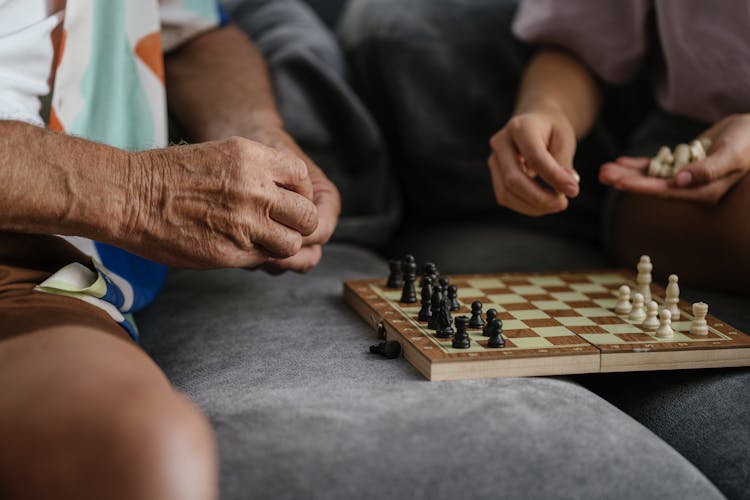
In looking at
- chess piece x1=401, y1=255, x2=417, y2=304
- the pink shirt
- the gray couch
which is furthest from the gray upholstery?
the pink shirt

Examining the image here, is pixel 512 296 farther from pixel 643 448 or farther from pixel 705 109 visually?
pixel 705 109

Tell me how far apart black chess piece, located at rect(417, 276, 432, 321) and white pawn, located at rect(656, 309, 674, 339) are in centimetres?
31

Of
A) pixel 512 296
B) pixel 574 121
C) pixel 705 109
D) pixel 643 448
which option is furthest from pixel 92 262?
pixel 705 109

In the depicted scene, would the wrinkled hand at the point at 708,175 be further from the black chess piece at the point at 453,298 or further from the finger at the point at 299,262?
the finger at the point at 299,262

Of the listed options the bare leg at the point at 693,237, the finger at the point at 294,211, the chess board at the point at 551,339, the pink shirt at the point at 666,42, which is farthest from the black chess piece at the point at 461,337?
the pink shirt at the point at 666,42

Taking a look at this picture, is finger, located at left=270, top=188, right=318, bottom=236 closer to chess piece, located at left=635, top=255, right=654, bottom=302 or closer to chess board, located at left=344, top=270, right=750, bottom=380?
chess board, located at left=344, top=270, right=750, bottom=380

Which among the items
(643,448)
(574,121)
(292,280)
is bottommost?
(292,280)

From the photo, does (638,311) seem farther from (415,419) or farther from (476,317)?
(415,419)

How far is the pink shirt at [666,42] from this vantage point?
158 centimetres

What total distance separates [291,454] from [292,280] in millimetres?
763

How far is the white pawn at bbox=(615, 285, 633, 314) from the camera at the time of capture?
1278 mm

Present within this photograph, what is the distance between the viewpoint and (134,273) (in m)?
1.37

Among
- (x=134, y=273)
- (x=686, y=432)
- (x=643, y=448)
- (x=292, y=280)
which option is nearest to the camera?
(x=643, y=448)

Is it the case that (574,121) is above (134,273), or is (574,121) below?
above
